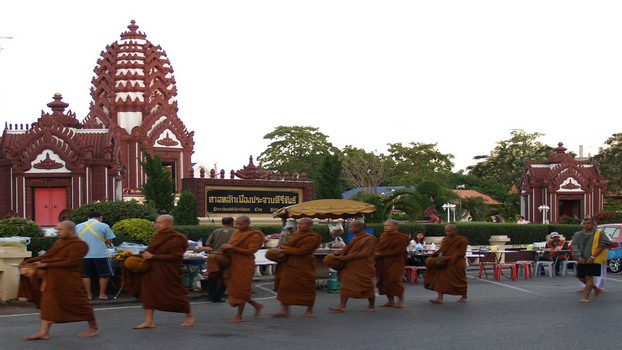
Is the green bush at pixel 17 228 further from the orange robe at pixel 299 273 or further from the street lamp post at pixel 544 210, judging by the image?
the street lamp post at pixel 544 210

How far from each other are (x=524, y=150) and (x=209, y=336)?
7090cm

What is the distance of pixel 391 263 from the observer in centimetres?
1425

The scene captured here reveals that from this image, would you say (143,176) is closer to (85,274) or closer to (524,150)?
(85,274)

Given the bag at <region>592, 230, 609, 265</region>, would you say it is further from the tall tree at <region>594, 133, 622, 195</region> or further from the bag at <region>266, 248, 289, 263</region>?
the tall tree at <region>594, 133, 622, 195</region>

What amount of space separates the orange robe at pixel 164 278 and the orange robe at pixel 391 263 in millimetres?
4002

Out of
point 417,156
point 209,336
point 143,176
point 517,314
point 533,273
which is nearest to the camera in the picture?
point 209,336

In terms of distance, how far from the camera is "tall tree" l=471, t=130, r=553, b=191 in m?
76.3

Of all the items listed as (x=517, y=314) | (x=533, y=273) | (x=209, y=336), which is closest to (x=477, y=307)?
(x=517, y=314)

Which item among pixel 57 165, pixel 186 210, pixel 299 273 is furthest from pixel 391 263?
pixel 57 165

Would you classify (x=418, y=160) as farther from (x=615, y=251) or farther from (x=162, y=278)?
(x=162, y=278)

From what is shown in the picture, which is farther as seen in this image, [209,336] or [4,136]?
[4,136]

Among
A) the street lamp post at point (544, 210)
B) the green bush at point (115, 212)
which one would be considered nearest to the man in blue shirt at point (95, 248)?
the green bush at point (115, 212)

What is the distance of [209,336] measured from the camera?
34.3 feet

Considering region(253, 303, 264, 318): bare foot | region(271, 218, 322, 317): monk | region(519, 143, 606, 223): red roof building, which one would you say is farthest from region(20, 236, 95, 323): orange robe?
region(519, 143, 606, 223): red roof building
